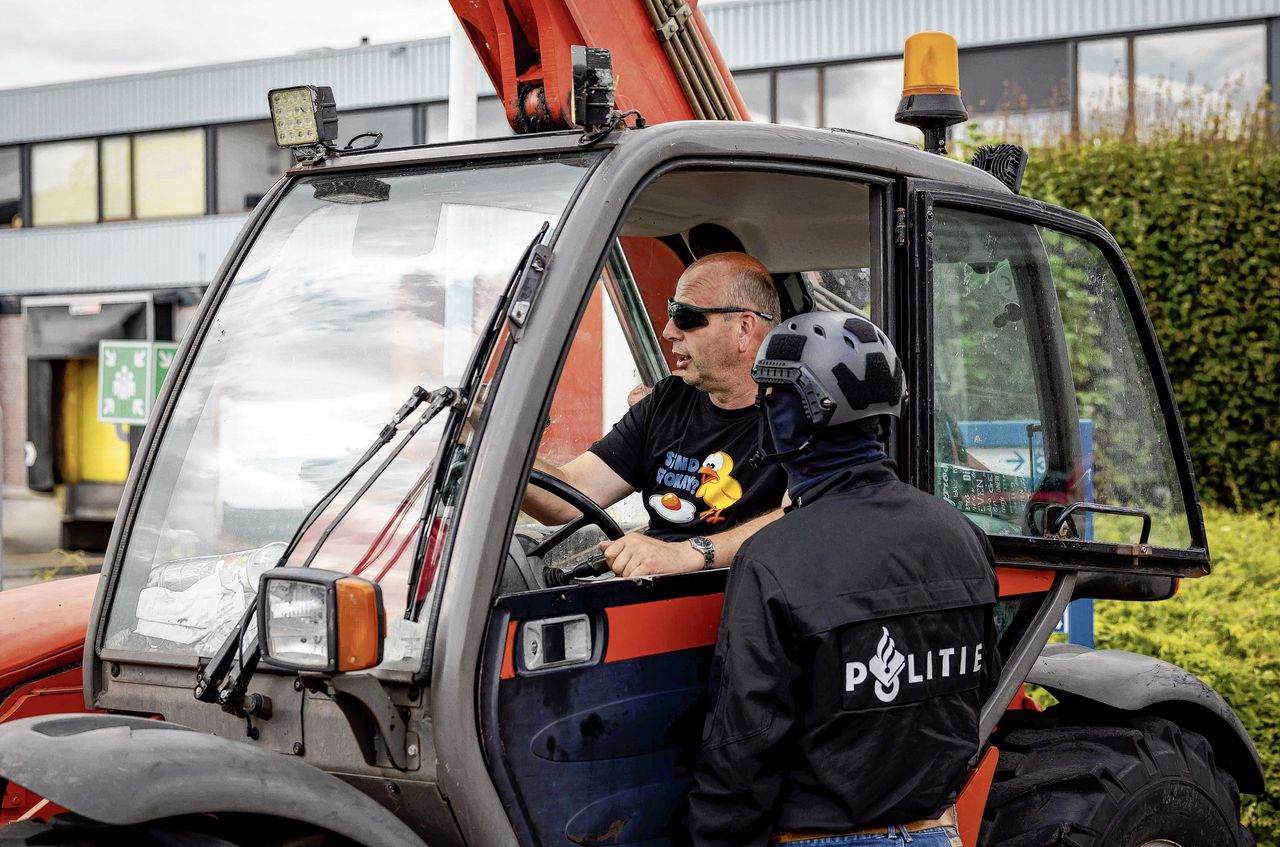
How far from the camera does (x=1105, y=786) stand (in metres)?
3.39

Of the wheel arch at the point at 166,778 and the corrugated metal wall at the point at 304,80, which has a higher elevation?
the corrugated metal wall at the point at 304,80

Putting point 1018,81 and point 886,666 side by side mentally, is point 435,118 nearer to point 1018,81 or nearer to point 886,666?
point 1018,81

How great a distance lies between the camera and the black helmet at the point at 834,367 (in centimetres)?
266

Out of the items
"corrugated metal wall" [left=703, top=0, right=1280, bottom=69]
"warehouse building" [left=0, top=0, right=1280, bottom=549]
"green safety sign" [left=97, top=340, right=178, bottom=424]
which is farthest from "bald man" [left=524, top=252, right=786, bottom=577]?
"corrugated metal wall" [left=703, top=0, right=1280, bottom=69]

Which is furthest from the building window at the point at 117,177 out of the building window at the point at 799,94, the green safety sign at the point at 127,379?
the green safety sign at the point at 127,379

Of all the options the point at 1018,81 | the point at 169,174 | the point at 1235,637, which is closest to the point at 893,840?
the point at 1235,637

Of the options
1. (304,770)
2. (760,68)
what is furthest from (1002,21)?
(304,770)

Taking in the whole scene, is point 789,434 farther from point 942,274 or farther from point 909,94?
point 909,94

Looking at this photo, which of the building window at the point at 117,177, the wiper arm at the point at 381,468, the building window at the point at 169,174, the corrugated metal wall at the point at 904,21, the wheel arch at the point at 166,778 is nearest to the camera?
the wheel arch at the point at 166,778

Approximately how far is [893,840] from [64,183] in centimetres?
2630

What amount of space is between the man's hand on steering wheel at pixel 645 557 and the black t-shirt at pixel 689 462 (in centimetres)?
45

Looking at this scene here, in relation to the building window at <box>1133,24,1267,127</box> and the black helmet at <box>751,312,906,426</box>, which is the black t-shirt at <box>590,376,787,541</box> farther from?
the building window at <box>1133,24,1267,127</box>

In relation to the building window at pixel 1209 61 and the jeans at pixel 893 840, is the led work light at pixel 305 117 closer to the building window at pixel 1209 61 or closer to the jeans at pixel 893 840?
the jeans at pixel 893 840

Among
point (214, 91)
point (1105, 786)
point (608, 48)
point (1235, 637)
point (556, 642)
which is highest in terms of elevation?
point (214, 91)
